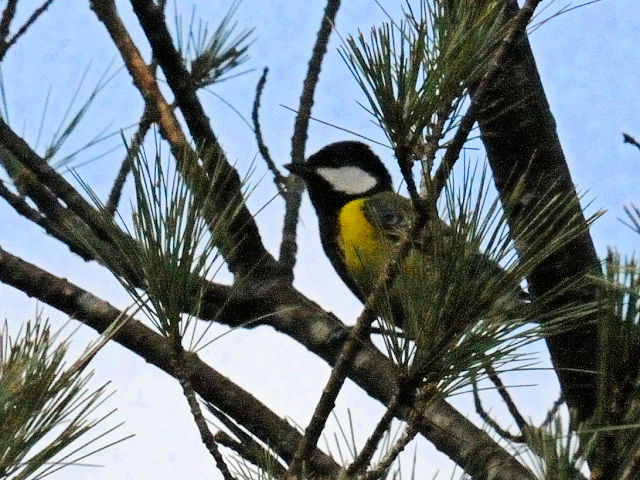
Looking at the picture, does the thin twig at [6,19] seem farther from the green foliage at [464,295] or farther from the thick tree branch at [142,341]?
the green foliage at [464,295]

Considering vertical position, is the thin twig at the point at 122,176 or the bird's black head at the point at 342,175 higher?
the bird's black head at the point at 342,175

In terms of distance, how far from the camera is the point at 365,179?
326 centimetres

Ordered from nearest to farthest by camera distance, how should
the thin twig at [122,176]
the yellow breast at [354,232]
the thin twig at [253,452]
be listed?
the thin twig at [253,452] → the thin twig at [122,176] → the yellow breast at [354,232]

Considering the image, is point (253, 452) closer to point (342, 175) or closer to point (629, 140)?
point (629, 140)

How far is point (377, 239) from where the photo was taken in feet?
4.98

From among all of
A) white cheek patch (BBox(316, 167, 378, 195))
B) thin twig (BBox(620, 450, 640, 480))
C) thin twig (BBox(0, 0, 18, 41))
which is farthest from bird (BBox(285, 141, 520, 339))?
thin twig (BBox(0, 0, 18, 41))

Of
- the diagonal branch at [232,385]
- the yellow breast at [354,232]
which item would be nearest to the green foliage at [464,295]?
the diagonal branch at [232,385]

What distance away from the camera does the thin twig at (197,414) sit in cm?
118

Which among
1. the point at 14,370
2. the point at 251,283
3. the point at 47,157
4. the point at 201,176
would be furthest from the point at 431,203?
Result: the point at 47,157

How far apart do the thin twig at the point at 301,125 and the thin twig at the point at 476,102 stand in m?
1.19

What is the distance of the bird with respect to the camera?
3.58 feet

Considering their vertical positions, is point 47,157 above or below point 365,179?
below

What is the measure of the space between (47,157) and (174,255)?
44.8 inches

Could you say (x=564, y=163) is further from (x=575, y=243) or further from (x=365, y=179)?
(x=365, y=179)
